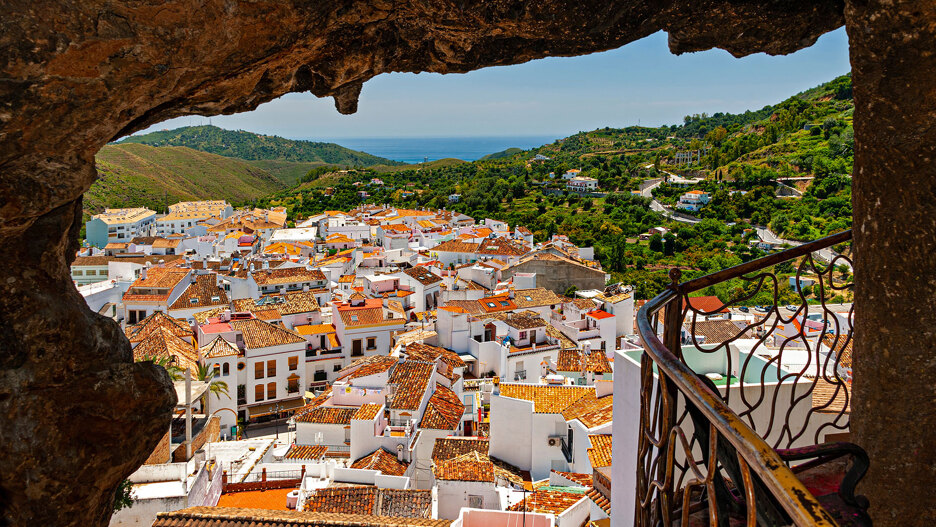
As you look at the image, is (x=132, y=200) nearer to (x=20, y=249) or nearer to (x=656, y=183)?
(x=656, y=183)

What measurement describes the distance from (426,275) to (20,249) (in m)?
33.1

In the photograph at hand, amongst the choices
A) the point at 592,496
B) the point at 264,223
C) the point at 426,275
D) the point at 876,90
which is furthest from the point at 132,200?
the point at 876,90

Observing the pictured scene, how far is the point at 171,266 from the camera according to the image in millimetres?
37219

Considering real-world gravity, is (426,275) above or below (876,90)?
below

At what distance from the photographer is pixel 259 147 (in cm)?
17912

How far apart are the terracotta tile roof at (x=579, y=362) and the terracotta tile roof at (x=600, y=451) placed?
8.37 m

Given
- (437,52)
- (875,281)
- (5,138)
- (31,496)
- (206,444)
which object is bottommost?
(206,444)

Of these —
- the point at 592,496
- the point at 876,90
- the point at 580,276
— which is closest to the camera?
the point at 876,90

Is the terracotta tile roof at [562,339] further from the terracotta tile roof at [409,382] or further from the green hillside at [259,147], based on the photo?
the green hillside at [259,147]

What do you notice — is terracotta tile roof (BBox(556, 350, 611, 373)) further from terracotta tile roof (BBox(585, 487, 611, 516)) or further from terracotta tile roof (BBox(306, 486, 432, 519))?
terracotta tile roof (BBox(585, 487, 611, 516))

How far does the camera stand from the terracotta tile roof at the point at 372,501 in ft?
38.9

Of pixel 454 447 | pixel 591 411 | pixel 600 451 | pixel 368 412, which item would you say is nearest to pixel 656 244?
pixel 454 447

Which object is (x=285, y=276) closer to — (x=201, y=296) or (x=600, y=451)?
(x=201, y=296)

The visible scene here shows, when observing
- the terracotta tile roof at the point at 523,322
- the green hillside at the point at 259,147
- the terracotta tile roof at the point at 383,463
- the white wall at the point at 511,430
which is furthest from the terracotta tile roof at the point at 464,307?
the green hillside at the point at 259,147
